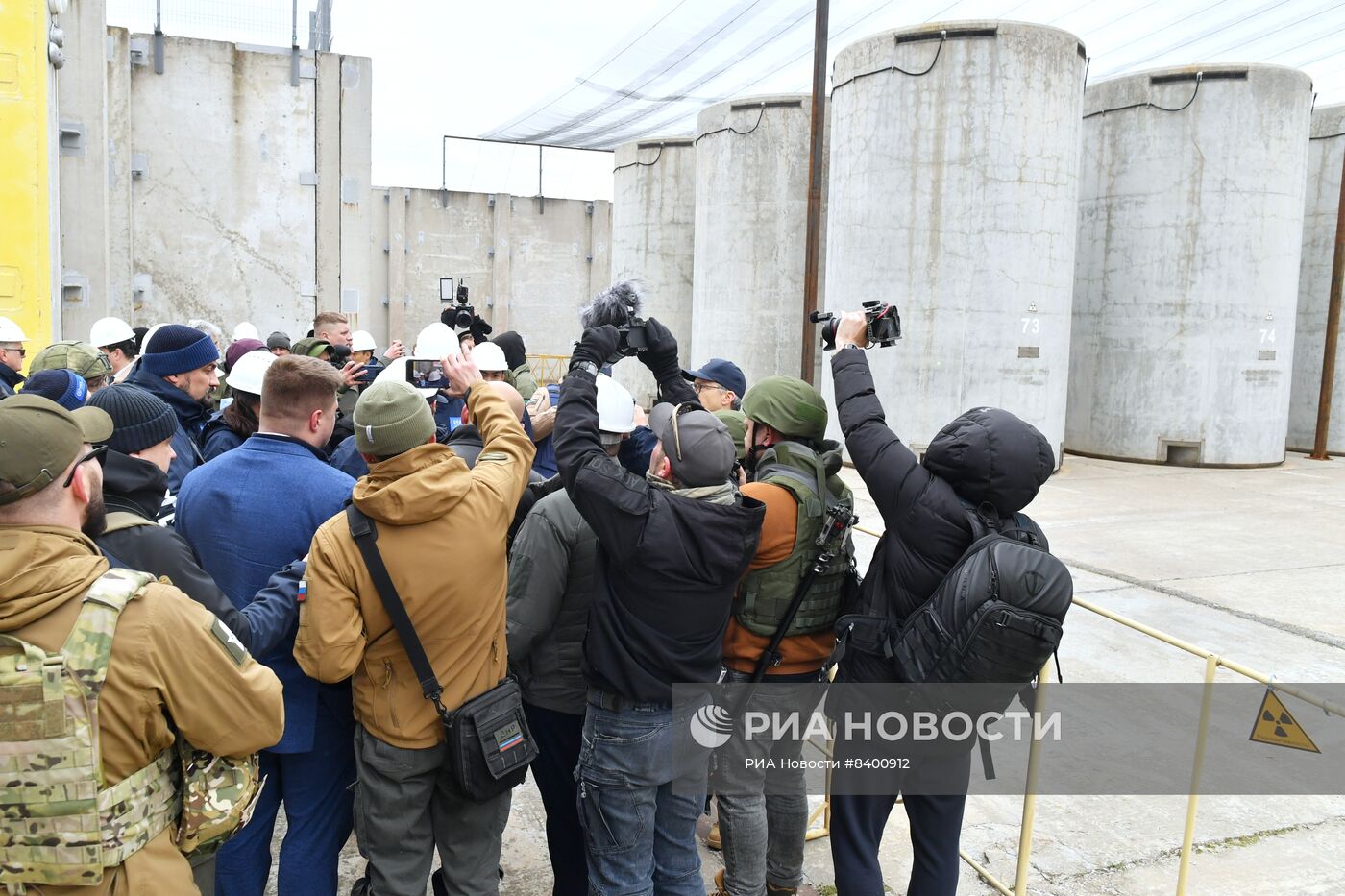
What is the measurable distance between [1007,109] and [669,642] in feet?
38.1

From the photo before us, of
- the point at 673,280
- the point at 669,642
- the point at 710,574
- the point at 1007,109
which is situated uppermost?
the point at 1007,109

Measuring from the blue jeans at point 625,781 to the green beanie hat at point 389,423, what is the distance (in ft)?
3.25

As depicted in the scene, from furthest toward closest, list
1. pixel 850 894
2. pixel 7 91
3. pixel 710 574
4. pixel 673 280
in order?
pixel 673 280
pixel 7 91
pixel 850 894
pixel 710 574

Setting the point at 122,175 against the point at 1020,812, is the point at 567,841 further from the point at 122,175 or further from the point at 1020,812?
the point at 122,175

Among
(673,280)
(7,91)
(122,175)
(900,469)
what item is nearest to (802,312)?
(673,280)

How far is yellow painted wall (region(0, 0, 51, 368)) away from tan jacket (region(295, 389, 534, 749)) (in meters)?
6.12

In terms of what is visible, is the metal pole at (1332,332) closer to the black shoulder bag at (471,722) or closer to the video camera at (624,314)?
the video camera at (624,314)

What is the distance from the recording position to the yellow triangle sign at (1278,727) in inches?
106

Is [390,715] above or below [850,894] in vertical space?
above

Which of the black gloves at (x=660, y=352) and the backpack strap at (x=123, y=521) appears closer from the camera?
the backpack strap at (x=123, y=521)

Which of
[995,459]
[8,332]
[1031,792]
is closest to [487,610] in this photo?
[995,459]

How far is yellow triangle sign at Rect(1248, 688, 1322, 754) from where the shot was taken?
2688 millimetres

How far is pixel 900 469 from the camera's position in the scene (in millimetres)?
2818

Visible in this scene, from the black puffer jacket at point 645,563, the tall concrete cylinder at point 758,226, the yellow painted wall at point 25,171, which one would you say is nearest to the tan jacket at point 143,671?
the black puffer jacket at point 645,563
